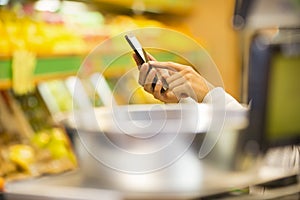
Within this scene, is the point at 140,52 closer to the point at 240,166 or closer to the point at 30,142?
the point at 240,166

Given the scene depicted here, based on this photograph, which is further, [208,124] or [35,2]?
[35,2]

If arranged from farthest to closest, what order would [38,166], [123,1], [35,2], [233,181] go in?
[123,1] → [35,2] → [38,166] → [233,181]

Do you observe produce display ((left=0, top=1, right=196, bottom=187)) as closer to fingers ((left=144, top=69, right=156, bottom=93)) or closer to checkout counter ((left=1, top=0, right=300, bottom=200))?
checkout counter ((left=1, top=0, right=300, bottom=200))

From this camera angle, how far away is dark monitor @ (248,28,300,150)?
1094 mm

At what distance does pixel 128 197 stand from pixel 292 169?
1.03 feet

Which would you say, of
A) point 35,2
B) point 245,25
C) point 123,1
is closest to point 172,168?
point 35,2

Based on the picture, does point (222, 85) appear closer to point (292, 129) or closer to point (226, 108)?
point (226, 108)

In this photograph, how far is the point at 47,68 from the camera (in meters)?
1.71

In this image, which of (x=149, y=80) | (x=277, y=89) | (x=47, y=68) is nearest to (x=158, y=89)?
(x=149, y=80)

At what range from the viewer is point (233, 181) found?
3.64 ft

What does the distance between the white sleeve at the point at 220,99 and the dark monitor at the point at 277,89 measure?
21.6 inches

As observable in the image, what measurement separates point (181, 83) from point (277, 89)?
76cm

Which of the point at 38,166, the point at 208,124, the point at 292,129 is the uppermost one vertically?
the point at 208,124

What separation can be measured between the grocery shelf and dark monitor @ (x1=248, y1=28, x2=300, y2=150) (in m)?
0.52
